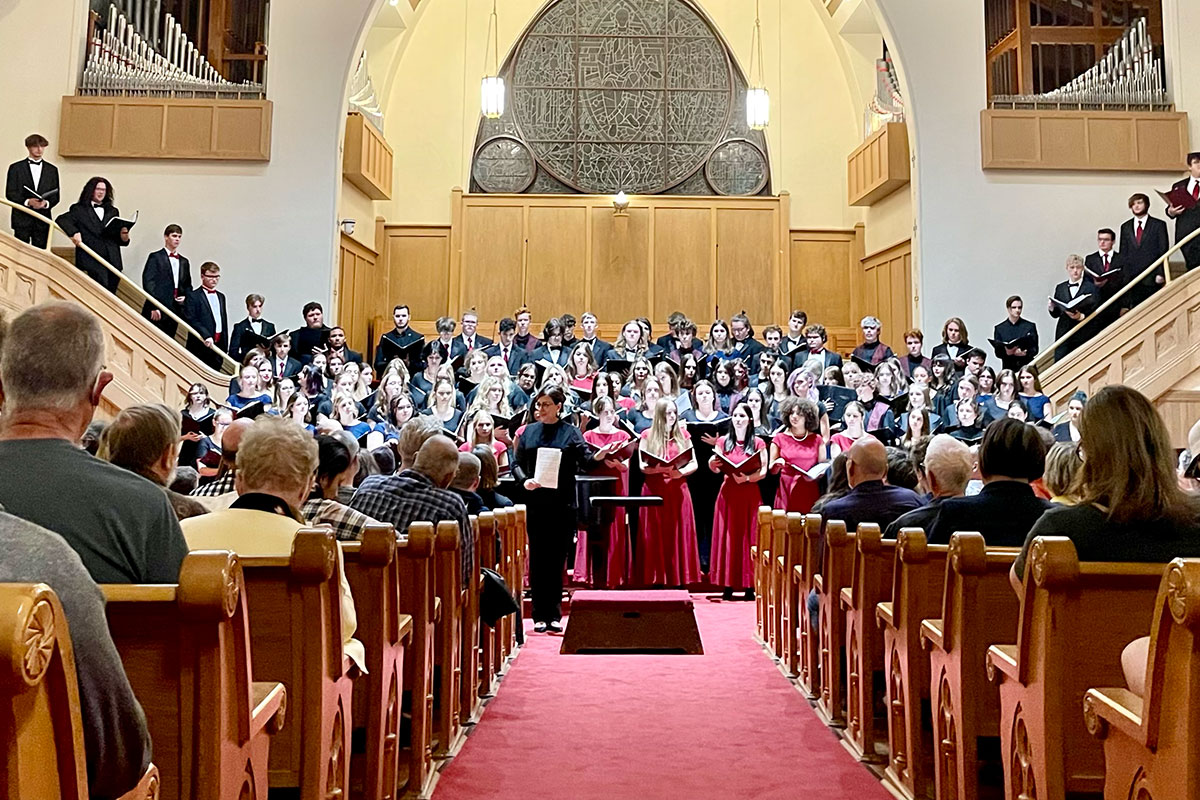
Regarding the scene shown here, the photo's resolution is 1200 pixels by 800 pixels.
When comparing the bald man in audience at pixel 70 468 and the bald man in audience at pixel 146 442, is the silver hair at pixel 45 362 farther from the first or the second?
the bald man in audience at pixel 146 442

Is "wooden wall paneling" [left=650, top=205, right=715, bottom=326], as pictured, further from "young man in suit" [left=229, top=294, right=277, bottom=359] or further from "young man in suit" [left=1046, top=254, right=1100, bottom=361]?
"young man in suit" [left=229, top=294, right=277, bottom=359]

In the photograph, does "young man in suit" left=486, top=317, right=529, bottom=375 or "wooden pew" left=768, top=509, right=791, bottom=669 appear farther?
Result: "young man in suit" left=486, top=317, right=529, bottom=375

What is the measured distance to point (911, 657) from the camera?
121 inches

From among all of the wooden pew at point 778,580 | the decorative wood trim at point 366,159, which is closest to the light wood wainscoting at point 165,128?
the decorative wood trim at point 366,159

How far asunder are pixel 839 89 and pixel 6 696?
16.5m

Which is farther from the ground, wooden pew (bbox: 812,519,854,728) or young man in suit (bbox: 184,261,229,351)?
young man in suit (bbox: 184,261,229,351)

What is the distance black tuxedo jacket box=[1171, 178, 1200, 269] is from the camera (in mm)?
10484

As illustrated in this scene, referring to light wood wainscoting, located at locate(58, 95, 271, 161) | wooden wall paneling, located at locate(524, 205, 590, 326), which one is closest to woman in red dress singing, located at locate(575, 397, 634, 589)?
light wood wainscoting, located at locate(58, 95, 271, 161)

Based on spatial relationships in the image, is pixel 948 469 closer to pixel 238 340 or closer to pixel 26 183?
pixel 238 340

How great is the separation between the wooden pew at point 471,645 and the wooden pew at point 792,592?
4.49ft

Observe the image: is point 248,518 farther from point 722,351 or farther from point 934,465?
point 722,351

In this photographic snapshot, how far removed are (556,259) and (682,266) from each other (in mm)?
1715

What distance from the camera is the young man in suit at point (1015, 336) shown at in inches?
437

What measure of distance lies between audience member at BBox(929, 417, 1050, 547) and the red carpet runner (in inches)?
30.6
